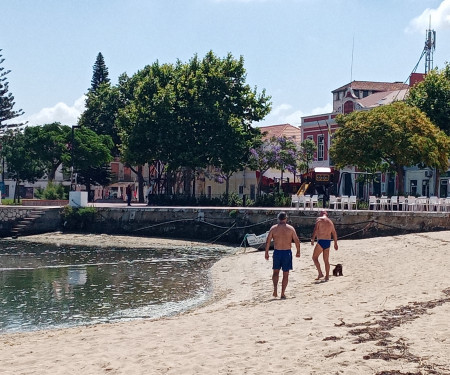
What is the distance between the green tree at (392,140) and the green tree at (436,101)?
5.17 meters

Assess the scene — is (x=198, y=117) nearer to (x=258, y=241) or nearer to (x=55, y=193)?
(x=55, y=193)

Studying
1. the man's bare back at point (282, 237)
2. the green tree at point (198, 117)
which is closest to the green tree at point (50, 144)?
the green tree at point (198, 117)

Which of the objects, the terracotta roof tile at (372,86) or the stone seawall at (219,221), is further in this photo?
the terracotta roof tile at (372,86)

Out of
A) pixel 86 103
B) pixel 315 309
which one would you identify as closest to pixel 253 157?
pixel 86 103

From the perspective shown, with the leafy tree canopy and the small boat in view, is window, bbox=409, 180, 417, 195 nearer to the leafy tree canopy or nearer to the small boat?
the leafy tree canopy

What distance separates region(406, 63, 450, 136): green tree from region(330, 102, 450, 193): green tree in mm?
5168

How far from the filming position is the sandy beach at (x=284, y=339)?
29.4 ft

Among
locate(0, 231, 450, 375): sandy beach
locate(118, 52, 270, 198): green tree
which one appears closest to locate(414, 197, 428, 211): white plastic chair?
locate(118, 52, 270, 198): green tree

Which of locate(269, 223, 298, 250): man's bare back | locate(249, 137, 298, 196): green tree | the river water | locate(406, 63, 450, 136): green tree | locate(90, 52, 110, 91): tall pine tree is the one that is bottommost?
the river water

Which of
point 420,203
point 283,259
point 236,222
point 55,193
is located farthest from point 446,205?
point 55,193

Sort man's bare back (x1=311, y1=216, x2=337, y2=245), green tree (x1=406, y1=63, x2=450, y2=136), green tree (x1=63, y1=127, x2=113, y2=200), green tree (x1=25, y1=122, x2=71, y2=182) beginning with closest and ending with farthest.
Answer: man's bare back (x1=311, y1=216, x2=337, y2=245)
green tree (x1=406, y1=63, x2=450, y2=136)
green tree (x1=63, y1=127, x2=113, y2=200)
green tree (x1=25, y1=122, x2=71, y2=182)

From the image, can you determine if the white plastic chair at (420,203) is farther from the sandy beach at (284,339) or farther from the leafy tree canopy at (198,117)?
the sandy beach at (284,339)

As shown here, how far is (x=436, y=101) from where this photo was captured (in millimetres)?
48781

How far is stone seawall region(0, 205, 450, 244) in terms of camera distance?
35.2 m
